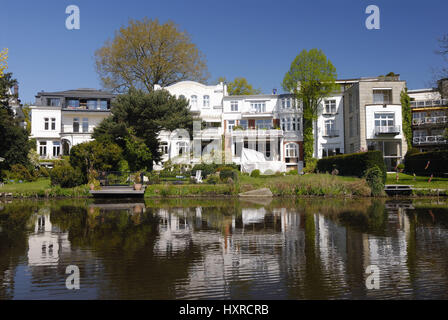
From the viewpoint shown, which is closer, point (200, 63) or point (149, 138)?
point (149, 138)

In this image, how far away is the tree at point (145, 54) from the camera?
144 ft

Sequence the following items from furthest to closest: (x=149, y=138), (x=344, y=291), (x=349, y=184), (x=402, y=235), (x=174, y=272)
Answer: (x=149, y=138), (x=349, y=184), (x=402, y=235), (x=174, y=272), (x=344, y=291)

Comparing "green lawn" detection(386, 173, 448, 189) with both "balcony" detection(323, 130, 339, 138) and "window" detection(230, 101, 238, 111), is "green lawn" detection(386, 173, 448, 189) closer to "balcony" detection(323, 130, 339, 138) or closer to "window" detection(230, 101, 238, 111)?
"balcony" detection(323, 130, 339, 138)

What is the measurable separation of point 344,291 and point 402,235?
5287 millimetres

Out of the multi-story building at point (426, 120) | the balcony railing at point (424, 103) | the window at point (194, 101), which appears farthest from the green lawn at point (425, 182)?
the window at point (194, 101)

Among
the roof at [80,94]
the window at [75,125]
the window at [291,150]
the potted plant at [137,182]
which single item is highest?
the roof at [80,94]

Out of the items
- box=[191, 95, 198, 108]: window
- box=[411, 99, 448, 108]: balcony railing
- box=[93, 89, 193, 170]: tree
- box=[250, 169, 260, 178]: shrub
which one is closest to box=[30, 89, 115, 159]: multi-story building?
box=[191, 95, 198, 108]: window

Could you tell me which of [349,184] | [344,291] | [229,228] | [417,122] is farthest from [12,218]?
[417,122]

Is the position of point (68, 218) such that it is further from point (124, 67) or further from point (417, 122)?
point (417, 122)

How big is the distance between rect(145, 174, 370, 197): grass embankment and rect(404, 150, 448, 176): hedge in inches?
494

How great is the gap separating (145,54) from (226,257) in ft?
136

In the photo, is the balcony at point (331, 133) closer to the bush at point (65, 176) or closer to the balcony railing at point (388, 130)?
the balcony railing at point (388, 130)

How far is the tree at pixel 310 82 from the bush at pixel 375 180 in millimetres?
20315
